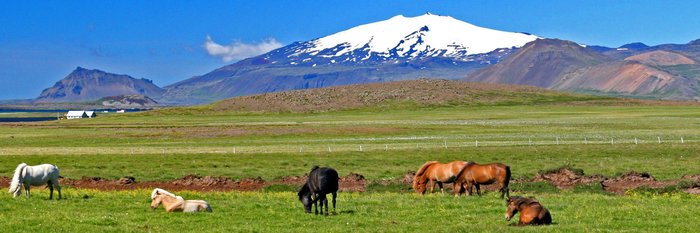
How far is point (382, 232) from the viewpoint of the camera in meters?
22.1

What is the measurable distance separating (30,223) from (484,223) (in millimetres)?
12286

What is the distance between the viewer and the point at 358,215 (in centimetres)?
2570

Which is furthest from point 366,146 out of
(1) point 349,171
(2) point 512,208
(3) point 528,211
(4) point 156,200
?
(3) point 528,211

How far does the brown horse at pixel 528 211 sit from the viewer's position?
75.3ft

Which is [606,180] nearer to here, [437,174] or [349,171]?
[437,174]

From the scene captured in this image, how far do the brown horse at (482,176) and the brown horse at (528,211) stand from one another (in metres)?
6.80

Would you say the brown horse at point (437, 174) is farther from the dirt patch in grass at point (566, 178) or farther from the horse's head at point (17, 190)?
the horse's head at point (17, 190)

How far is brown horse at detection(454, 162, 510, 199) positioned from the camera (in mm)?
30562

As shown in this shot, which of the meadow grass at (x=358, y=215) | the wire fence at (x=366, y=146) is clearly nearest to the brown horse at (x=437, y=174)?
the meadow grass at (x=358, y=215)

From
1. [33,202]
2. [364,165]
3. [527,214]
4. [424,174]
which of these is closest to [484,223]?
[527,214]

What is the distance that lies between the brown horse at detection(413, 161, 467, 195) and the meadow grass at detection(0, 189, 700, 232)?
1353mm

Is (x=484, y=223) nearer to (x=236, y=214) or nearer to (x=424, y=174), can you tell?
(x=236, y=214)

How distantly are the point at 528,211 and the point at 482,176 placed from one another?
26.5 feet

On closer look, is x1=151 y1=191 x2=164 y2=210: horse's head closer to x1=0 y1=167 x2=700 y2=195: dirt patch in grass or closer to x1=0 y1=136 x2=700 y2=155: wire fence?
x1=0 y1=167 x2=700 y2=195: dirt patch in grass
